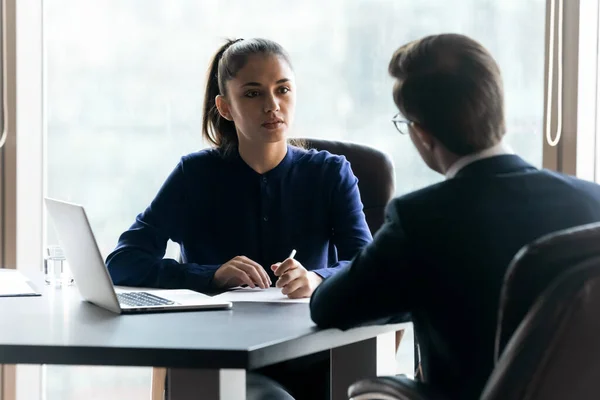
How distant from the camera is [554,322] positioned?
0.98 metres

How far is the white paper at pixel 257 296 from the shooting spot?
5.44 ft

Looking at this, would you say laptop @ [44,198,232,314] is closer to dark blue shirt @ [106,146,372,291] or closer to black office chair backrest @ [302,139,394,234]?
dark blue shirt @ [106,146,372,291]

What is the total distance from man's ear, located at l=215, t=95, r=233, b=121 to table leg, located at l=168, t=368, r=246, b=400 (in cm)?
110

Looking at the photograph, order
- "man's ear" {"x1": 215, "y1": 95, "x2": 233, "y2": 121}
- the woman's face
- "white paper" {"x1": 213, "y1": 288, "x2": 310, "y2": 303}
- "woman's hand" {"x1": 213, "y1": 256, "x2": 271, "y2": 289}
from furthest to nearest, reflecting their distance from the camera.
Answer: "man's ear" {"x1": 215, "y1": 95, "x2": 233, "y2": 121}, the woman's face, "woman's hand" {"x1": 213, "y1": 256, "x2": 271, "y2": 289}, "white paper" {"x1": 213, "y1": 288, "x2": 310, "y2": 303}

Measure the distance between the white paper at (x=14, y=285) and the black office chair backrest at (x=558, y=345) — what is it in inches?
41.3

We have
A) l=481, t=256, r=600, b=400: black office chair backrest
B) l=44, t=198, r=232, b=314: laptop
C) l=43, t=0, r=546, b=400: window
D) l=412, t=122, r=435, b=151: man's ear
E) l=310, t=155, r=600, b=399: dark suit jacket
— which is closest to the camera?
l=481, t=256, r=600, b=400: black office chair backrest

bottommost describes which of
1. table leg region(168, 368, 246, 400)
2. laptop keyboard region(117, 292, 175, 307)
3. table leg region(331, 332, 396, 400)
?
table leg region(331, 332, 396, 400)

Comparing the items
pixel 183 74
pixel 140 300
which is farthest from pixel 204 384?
pixel 183 74

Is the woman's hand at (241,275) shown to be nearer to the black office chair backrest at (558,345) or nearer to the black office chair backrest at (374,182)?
the black office chair backrest at (374,182)

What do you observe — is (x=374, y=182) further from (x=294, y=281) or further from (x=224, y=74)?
(x=294, y=281)

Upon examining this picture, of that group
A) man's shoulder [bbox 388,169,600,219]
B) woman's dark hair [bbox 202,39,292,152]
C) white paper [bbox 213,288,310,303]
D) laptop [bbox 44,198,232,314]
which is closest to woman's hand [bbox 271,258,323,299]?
white paper [bbox 213,288,310,303]

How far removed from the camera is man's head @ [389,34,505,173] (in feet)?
4.23

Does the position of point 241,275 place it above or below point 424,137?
below

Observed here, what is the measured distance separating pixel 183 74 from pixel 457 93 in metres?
1.78
